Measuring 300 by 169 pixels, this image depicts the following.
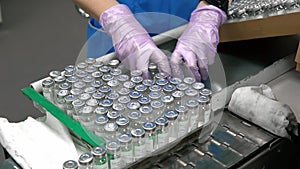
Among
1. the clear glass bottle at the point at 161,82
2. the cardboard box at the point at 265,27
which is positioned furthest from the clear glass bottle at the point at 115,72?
the cardboard box at the point at 265,27

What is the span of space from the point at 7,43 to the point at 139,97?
222 cm

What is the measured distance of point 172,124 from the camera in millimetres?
968

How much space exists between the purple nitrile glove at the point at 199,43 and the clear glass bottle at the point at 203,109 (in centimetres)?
17

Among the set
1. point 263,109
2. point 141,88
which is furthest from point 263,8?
point 141,88

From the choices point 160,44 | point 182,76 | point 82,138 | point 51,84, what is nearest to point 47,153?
point 82,138

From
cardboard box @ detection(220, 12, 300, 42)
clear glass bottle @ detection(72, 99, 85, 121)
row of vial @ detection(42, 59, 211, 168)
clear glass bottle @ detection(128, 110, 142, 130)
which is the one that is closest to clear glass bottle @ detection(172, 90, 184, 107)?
row of vial @ detection(42, 59, 211, 168)

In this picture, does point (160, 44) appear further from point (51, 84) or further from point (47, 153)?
point (47, 153)

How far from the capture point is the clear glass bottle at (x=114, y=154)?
900 millimetres

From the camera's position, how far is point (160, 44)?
1.42 m

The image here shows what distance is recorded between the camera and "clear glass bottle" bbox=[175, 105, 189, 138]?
38.5 inches

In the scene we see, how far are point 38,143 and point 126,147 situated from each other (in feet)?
0.67

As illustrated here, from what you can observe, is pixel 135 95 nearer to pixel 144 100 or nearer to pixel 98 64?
pixel 144 100

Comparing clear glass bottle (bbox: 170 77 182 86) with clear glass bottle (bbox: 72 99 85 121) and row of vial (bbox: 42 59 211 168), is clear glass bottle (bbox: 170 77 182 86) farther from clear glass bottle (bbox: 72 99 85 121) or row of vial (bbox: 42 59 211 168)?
clear glass bottle (bbox: 72 99 85 121)

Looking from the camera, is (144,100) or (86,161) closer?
(86,161)
